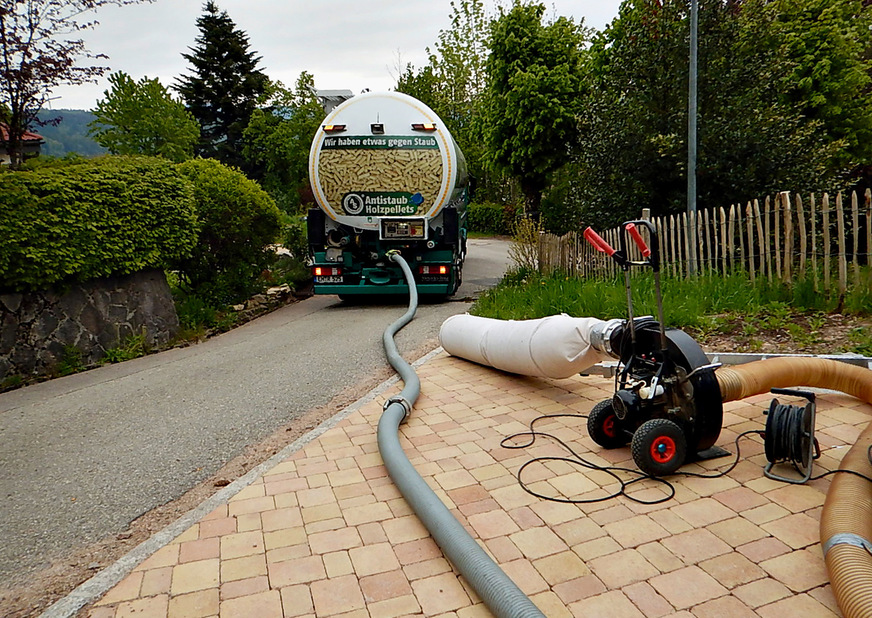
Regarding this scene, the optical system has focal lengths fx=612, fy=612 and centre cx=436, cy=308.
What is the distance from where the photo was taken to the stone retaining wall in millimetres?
7070

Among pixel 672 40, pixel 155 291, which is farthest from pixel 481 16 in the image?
pixel 155 291

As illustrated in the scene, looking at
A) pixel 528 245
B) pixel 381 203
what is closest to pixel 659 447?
pixel 381 203

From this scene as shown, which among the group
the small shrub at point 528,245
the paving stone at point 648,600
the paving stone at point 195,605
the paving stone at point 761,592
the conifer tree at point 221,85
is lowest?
the paving stone at point 195,605

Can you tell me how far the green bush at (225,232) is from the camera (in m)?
10.2

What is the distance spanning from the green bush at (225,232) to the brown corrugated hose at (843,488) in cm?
827

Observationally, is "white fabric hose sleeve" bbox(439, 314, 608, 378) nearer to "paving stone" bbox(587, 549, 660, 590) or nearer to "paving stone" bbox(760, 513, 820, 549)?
"paving stone" bbox(760, 513, 820, 549)

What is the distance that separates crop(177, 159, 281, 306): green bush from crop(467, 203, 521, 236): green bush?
60.6 ft

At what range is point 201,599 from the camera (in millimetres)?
2643

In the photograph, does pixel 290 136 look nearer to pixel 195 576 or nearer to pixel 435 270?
pixel 435 270

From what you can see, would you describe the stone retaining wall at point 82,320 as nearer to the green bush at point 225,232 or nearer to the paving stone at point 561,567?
the green bush at point 225,232

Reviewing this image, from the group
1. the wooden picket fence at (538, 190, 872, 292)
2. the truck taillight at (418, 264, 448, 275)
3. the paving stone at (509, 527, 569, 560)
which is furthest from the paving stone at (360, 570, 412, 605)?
the truck taillight at (418, 264, 448, 275)

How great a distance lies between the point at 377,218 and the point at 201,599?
26.2 feet

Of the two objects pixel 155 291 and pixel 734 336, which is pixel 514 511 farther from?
pixel 155 291

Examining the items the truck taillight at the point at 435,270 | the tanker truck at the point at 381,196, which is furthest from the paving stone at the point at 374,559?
the truck taillight at the point at 435,270
